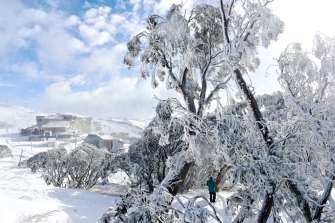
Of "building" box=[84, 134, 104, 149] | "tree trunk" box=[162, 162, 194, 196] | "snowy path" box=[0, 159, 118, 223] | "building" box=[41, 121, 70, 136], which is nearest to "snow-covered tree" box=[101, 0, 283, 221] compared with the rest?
"tree trunk" box=[162, 162, 194, 196]

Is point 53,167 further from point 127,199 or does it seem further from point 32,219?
point 127,199

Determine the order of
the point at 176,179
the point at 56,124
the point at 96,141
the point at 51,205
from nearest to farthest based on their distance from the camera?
the point at 176,179, the point at 51,205, the point at 96,141, the point at 56,124

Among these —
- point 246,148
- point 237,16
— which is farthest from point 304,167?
point 237,16

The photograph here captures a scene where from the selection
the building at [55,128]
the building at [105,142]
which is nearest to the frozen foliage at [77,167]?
the building at [105,142]

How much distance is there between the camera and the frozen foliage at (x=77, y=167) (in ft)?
79.8

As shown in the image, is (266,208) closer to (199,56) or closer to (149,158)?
(199,56)

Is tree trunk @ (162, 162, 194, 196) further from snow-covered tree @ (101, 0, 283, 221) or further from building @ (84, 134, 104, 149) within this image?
building @ (84, 134, 104, 149)

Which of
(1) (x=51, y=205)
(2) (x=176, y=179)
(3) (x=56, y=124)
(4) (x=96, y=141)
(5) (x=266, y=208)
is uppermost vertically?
(3) (x=56, y=124)

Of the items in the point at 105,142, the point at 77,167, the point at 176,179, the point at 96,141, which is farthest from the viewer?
the point at 105,142

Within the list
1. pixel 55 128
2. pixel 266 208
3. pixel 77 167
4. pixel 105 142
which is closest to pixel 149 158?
pixel 77 167

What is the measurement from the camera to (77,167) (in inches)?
963

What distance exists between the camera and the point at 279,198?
7277 millimetres

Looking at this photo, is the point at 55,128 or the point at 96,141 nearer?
the point at 96,141

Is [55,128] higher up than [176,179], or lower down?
higher up
